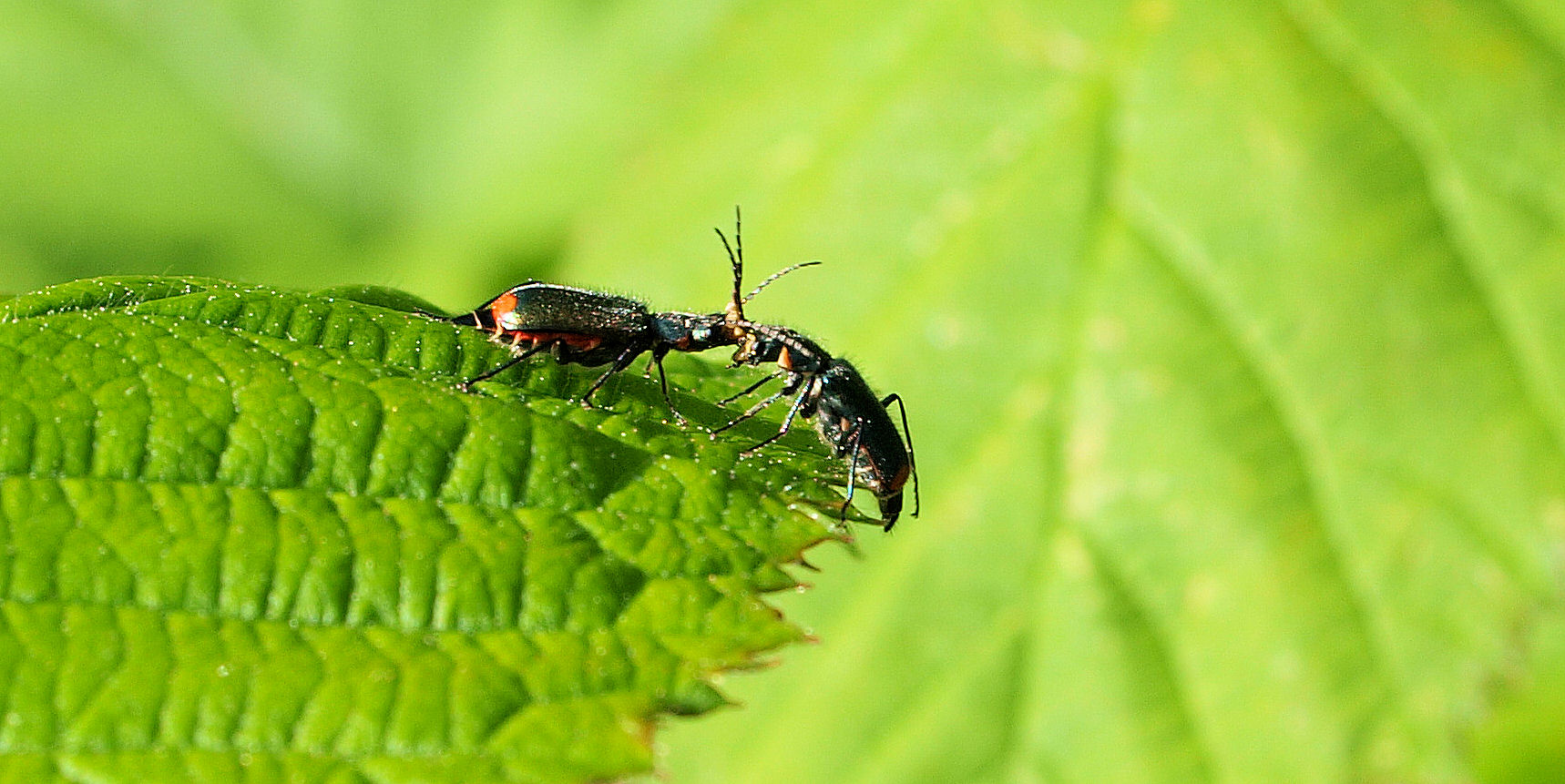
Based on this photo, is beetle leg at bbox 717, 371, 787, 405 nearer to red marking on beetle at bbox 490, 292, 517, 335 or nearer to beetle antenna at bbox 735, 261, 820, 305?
red marking on beetle at bbox 490, 292, 517, 335

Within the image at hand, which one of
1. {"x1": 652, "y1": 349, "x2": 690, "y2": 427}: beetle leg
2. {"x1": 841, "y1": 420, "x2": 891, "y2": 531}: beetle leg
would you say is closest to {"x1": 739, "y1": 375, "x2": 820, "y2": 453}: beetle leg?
{"x1": 841, "y1": 420, "x2": 891, "y2": 531}: beetle leg

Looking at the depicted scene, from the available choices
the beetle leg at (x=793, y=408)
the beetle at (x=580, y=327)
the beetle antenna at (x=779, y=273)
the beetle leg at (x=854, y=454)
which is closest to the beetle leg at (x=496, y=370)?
the beetle at (x=580, y=327)

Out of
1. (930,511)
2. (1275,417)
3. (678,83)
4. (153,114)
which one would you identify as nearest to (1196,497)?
(1275,417)

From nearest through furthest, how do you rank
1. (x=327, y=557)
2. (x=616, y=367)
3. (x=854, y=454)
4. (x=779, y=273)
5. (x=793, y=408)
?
(x=327, y=557) → (x=616, y=367) → (x=854, y=454) → (x=793, y=408) → (x=779, y=273)

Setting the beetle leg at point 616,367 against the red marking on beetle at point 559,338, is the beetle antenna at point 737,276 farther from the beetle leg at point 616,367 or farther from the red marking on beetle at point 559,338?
the red marking on beetle at point 559,338

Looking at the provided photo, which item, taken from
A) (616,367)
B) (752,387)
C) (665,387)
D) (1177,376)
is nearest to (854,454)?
(752,387)

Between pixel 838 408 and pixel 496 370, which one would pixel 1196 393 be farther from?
pixel 496 370
